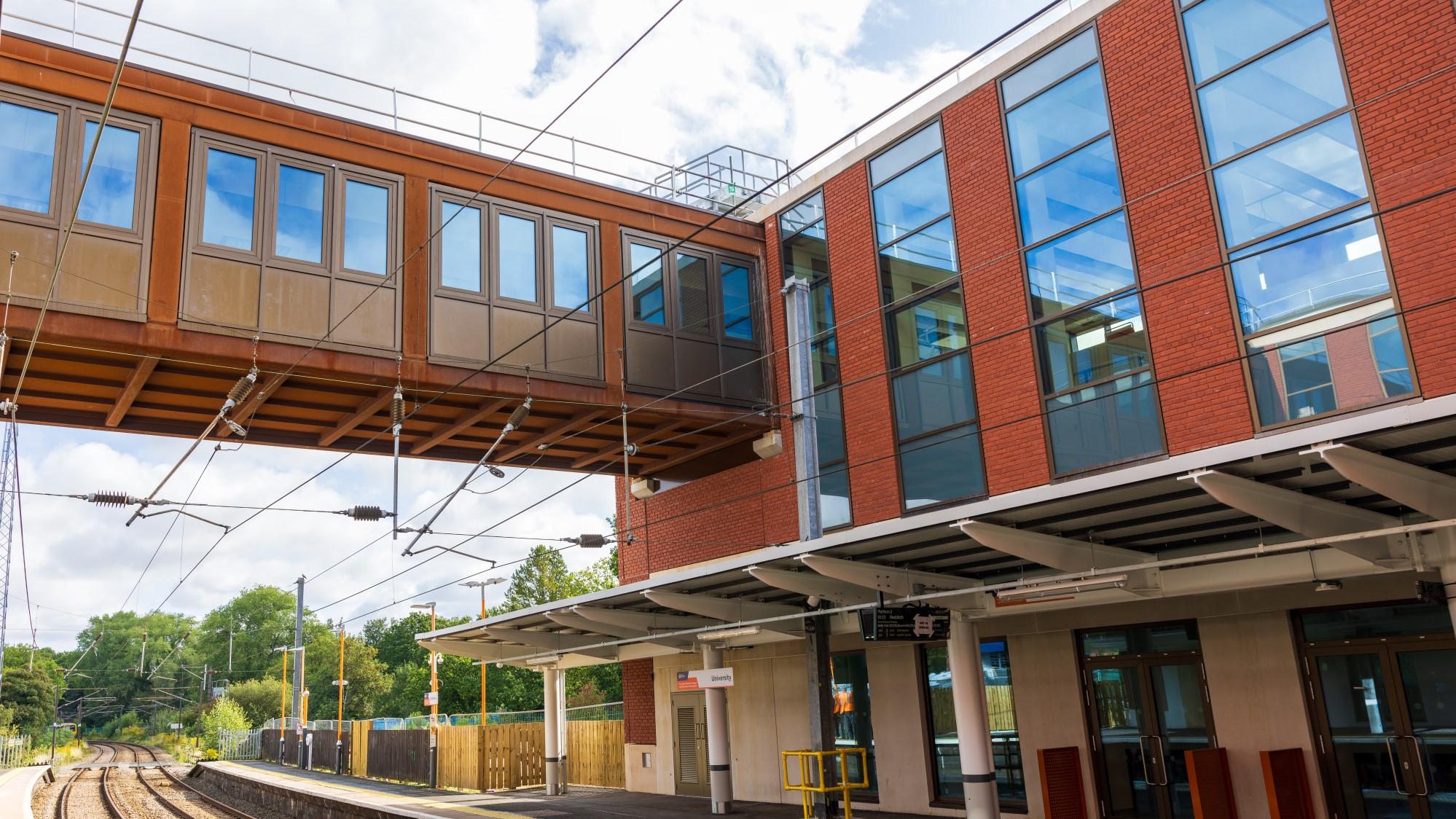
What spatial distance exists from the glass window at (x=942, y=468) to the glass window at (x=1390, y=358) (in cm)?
549

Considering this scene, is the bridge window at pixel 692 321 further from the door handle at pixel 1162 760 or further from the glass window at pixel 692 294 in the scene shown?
the door handle at pixel 1162 760

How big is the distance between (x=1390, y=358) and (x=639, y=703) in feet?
53.5

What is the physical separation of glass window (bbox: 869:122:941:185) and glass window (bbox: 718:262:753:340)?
10.3 feet

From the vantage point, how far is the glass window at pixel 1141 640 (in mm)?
13656

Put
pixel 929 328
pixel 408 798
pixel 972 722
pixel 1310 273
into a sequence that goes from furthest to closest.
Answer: pixel 408 798
pixel 929 328
pixel 972 722
pixel 1310 273

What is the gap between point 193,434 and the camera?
17609 mm

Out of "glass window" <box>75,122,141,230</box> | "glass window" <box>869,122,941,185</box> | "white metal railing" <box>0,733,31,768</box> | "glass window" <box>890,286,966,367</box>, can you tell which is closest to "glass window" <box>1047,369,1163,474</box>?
"glass window" <box>890,286,966,367</box>

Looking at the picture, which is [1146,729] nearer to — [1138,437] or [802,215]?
[1138,437]

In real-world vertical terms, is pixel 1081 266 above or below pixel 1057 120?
below

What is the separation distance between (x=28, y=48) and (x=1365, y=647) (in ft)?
58.2

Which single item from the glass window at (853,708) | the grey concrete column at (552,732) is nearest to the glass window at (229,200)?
the glass window at (853,708)

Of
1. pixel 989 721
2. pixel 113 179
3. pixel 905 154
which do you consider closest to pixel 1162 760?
pixel 989 721

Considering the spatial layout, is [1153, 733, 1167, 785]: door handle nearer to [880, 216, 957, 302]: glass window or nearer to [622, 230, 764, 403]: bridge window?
[880, 216, 957, 302]: glass window

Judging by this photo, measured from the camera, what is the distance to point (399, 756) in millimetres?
29859
